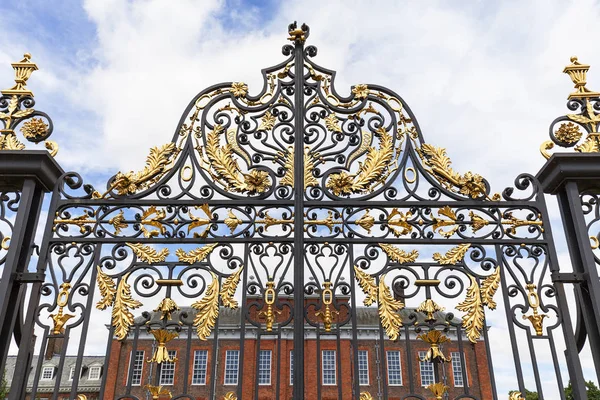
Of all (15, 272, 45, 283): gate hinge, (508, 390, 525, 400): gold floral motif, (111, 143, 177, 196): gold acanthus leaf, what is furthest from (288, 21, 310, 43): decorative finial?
(508, 390, 525, 400): gold floral motif

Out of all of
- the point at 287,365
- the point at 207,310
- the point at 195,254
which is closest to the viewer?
the point at 207,310

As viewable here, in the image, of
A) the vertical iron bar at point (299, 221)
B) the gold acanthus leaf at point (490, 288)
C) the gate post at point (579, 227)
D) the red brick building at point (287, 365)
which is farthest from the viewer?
the red brick building at point (287, 365)

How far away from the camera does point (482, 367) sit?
21.0 m

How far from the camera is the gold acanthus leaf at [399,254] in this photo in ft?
14.3

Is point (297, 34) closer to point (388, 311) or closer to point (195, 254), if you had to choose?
point (195, 254)

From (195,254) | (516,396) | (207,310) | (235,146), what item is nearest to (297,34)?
(235,146)

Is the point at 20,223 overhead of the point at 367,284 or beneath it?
overhead

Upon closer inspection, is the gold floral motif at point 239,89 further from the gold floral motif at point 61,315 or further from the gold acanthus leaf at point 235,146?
the gold floral motif at point 61,315

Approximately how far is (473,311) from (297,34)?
3.11m

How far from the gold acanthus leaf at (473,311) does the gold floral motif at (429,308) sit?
0.18 m

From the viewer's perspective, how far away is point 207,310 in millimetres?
4203

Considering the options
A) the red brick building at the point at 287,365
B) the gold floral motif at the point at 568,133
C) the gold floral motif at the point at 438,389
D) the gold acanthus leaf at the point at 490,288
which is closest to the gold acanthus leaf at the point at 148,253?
the gold floral motif at the point at 438,389

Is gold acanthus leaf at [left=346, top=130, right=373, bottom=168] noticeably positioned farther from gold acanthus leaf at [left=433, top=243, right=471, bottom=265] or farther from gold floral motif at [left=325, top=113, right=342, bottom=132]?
gold acanthus leaf at [left=433, top=243, right=471, bottom=265]

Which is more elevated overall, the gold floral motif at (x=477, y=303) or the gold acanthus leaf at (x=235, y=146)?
the gold acanthus leaf at (x=235, y=146)
